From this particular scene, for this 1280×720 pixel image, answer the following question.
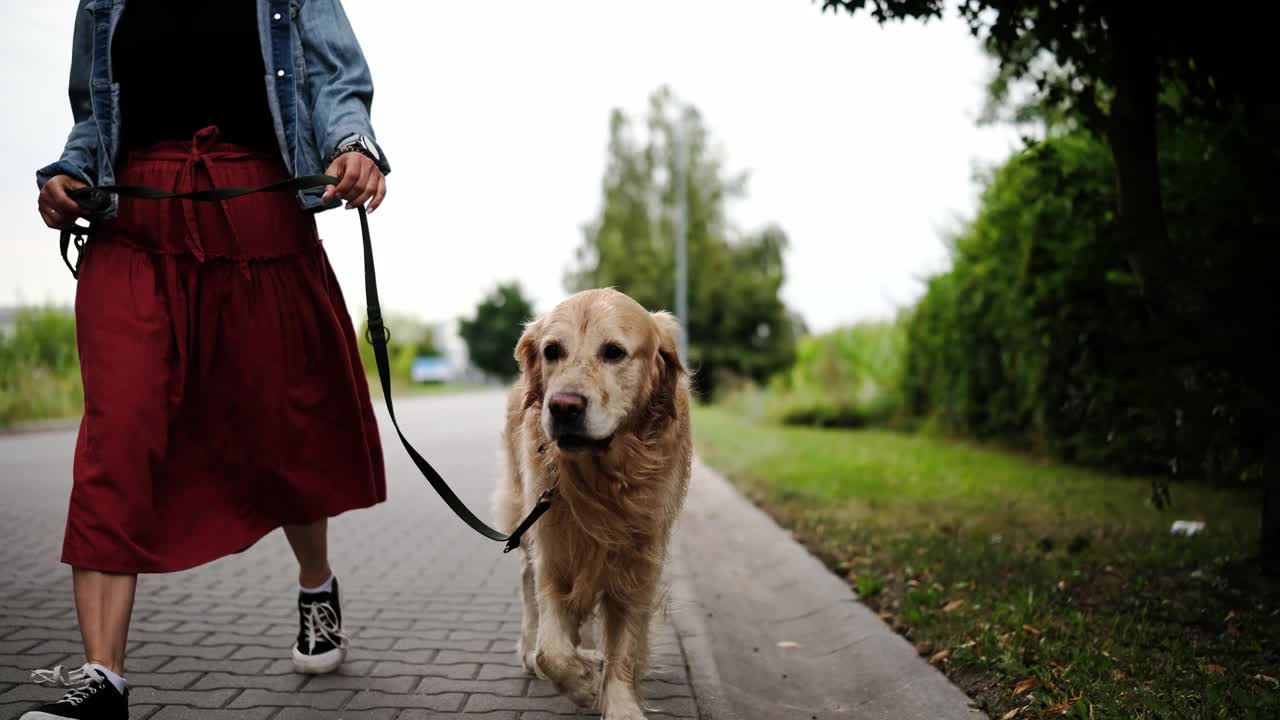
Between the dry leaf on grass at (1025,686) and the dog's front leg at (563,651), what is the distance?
142cm

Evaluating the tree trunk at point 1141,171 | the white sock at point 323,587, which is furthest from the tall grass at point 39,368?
the tree trunk at point 1141,171

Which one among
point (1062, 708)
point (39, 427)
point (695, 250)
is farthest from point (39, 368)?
point (695, 250)

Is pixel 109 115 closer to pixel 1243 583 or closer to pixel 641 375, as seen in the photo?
pixel 641 375

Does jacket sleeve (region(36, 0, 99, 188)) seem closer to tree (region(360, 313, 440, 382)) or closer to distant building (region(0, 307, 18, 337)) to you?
distant building (region(0, 307, 18, 337))

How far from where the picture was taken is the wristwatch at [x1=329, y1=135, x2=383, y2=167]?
2.89 meters

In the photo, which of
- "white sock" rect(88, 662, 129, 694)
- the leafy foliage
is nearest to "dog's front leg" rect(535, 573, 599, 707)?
"white sock" rect(88, 662, 129, 694)

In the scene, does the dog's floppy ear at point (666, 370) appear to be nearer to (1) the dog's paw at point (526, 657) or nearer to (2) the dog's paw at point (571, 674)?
(2) the dog's paw at point (571, 674)

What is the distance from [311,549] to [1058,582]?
11.5 feet

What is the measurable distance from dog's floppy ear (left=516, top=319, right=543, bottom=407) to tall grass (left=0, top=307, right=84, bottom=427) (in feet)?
48.2

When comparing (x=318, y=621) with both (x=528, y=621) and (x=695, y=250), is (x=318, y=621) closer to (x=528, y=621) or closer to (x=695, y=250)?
(x=528, y=621)

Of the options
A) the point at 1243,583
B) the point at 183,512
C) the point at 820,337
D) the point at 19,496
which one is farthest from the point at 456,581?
the point at 820,337

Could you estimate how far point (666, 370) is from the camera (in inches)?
130

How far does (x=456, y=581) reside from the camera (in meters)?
4.99

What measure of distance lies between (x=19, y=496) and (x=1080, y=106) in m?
7.88
